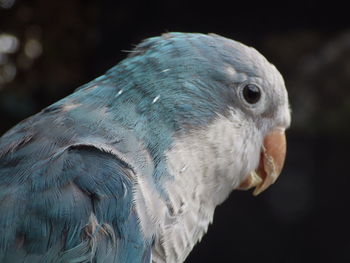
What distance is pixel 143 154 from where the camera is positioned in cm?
129

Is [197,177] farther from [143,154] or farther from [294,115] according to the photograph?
[294,115]

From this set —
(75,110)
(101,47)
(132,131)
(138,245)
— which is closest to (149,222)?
(138,245)

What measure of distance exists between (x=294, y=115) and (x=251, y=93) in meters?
1.82

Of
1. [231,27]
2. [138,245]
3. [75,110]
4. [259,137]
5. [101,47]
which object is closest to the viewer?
[138,245]

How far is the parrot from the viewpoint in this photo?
1.20 metres

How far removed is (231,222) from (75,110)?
6.76 feet

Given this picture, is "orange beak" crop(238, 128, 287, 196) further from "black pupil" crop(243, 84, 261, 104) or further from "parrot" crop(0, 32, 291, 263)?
"black pupil" crop(243, 84, 261, 104)

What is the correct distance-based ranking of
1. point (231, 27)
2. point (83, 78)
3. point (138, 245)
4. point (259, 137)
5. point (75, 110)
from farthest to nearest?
point (83, 78)
point (231, 27)
point (259, 137)
point (75, 110)
point (138, 245)

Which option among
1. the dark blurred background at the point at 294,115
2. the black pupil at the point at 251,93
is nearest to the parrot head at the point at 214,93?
the black pupil at the point at 251,93

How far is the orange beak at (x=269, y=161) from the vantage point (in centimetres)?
153

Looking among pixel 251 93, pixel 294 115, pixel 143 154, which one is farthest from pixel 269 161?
pixel 294 115

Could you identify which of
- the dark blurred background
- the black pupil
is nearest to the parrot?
the black pupil

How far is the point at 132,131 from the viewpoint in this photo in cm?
131

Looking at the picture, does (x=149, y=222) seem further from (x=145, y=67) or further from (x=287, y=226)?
(x=287, y=226)
